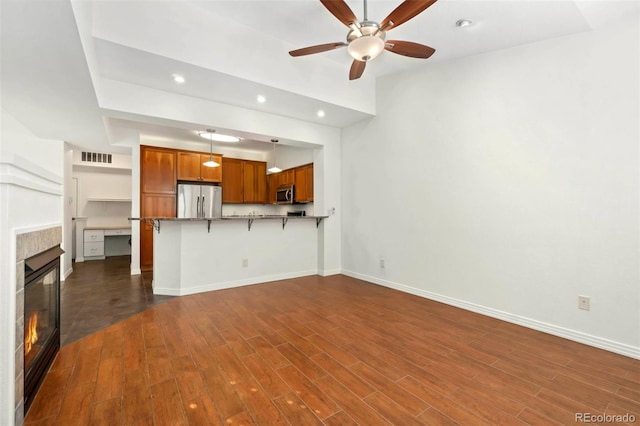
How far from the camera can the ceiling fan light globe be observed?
2248 millimetres

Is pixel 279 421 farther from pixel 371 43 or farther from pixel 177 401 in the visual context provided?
pixel 371 43

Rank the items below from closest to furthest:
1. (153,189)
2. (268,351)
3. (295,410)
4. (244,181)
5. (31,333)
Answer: (295,410), (31,333), (268,351), (153,189), (244,181)

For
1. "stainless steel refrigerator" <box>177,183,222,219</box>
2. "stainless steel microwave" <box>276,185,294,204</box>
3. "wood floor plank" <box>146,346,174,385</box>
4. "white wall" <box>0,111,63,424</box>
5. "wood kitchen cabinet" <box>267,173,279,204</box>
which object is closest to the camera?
"white wall" <box>0,111,63,424</box>

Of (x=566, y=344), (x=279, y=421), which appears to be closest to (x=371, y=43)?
(x=279, y=421)

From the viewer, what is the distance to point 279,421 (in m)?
1.56

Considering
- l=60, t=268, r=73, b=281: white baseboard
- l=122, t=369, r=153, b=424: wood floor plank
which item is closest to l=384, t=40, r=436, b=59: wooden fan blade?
l=122, t=369, r=153, b=424: wood floor plank

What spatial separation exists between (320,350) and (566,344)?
7.18 feet

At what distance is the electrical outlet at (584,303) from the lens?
2516mm

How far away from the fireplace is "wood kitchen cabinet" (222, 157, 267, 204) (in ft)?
15.5

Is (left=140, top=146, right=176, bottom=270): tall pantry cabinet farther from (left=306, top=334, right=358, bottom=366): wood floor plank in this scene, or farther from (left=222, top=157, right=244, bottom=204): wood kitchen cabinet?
(left=306, top=334, right=358, bottom=366): wood floor plank

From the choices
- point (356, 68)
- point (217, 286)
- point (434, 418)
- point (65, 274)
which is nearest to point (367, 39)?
point (356, 68)

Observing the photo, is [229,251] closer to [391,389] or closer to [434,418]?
[391,389]

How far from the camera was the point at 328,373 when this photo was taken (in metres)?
2.02

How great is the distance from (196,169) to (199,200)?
696mm
